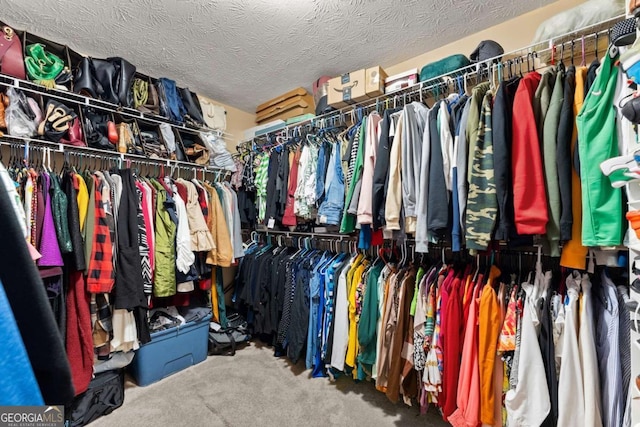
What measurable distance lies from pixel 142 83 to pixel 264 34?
45.1 inches

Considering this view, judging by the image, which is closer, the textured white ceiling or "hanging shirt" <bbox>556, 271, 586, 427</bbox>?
"hanging shirt" <bbox>556, 271, 586, 427</bbox>

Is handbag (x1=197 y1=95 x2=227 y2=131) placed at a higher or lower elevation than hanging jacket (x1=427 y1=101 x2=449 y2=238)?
higher

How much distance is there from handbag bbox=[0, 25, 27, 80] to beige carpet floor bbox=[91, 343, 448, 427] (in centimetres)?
218

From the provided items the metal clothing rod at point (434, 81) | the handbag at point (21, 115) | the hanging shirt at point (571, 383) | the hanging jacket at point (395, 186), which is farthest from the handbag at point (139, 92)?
the hanging shirt at point (571, 383)

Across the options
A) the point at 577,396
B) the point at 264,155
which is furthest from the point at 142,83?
the point at 577,396

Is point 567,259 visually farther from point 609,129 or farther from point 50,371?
point 50,371

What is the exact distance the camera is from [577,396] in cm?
112

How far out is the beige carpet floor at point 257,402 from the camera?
5.54 feet

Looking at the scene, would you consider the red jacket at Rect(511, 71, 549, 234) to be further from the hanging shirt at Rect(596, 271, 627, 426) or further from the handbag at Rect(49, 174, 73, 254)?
the handbag at Rect(49, 174, 73, 254)

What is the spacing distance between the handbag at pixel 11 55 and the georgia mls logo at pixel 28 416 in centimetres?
211

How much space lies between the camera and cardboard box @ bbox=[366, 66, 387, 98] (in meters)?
1.98

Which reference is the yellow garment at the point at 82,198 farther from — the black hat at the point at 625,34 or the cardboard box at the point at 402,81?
the black hat at the point at 625,34

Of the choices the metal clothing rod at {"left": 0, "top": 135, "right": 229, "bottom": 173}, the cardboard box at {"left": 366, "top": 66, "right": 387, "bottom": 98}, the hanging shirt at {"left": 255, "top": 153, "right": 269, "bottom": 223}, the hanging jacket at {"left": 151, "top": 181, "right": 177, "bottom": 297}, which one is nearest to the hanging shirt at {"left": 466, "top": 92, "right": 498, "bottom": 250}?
the cardboard box at {"left": 366, "top": 66, "right": 387, "bottom": 98}

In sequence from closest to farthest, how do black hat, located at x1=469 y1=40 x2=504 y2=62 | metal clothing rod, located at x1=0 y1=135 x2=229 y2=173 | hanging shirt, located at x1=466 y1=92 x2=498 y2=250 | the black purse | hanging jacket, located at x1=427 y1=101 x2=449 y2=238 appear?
hanging shirt, located at x1=466 y1=92 x2=498 y2=250 → hanging jacket, located at x1=427 y1=101 x2=449 y2=238 → black hat, located at x1=469 y1=40 x2=504 y2=62 → metal clothing rod, located at x1=0 y1=135 x2=229 y2=173 → the black purse
